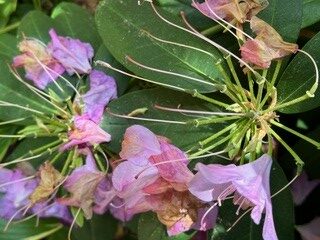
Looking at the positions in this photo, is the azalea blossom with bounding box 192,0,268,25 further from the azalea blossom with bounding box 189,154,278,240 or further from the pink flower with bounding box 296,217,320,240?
the pink flower with bounding box 296,217,320,240

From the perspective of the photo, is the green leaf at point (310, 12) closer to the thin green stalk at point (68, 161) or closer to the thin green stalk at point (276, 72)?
the thin green stalk at point (276, 72)

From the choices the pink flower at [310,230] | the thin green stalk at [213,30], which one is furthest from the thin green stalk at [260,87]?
the pink flower at [310,230]

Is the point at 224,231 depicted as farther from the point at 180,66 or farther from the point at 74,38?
the point at 74,38

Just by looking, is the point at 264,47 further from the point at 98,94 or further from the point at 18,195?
the point at 18,195

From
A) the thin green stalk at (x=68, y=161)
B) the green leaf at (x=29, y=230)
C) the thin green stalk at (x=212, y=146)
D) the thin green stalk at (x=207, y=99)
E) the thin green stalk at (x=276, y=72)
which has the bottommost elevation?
the green leaf at (x=29, y=230)

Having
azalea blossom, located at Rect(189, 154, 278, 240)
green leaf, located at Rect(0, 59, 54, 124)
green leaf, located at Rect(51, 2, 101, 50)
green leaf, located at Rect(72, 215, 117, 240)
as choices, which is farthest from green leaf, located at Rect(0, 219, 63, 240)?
azalea blossom, located at Rect(189, 154, 278, 240)
